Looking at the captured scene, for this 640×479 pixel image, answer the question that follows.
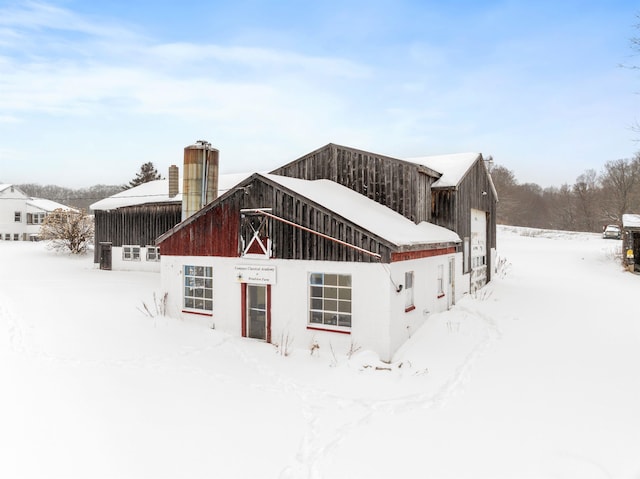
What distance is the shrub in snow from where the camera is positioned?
32.7 meters

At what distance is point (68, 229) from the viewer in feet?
107

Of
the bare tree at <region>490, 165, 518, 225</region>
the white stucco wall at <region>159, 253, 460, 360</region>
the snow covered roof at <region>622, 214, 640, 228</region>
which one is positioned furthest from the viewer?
the bare tree at <region>490, 165, 518, 225</region>

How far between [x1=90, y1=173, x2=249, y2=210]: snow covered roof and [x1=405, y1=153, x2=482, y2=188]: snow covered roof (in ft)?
44.2

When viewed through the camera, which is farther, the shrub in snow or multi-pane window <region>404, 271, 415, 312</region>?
the shrub in snow

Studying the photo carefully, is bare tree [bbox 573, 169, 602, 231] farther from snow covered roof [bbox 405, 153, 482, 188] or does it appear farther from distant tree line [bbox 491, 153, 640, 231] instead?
snow covered roof [bbox 405, 153, 482, 188]

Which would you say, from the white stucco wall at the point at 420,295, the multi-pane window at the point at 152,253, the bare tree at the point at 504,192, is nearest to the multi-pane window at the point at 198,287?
the white stucco wall at the point at 420,295

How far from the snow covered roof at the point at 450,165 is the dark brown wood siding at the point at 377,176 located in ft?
1.96

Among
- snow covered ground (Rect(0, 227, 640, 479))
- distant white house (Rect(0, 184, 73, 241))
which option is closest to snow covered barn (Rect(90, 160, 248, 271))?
snow covered ground (Rect(0, 227, 640, 479))

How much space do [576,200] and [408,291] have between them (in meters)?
69.4

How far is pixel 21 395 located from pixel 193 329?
18.1 ft

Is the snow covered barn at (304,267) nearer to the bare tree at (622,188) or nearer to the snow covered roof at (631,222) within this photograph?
the snow covered roof at (631,222)

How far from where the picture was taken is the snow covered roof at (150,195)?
2650cm

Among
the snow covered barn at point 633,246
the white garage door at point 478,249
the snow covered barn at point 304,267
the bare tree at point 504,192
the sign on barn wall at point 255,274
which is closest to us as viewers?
the snow covered barn at point 304,267

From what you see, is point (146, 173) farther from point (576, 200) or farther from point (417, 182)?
point (576, 200)
